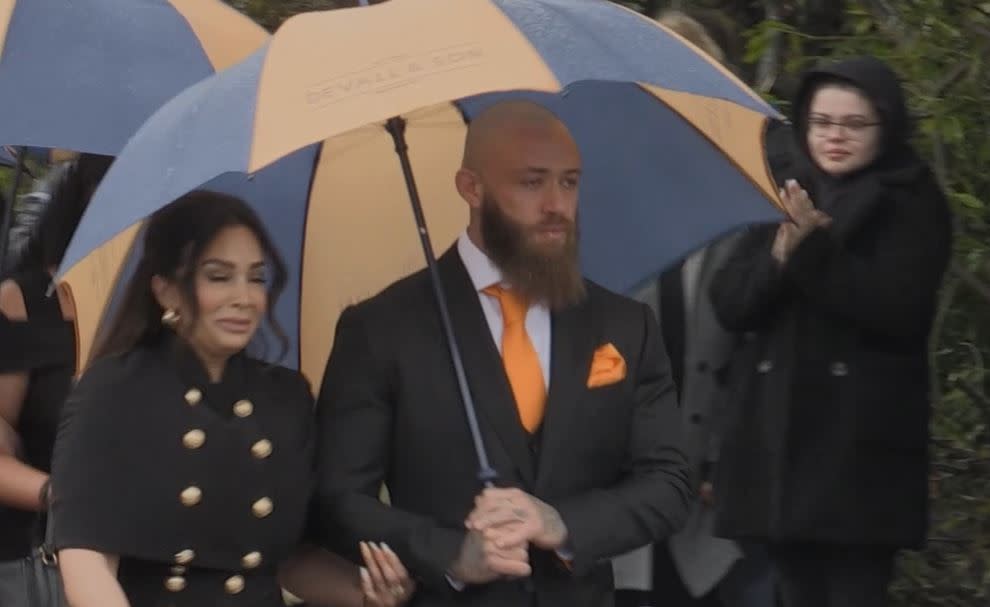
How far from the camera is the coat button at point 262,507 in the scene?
4.44m

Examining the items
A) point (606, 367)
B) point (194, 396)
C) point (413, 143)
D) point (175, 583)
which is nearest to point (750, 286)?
point (413, 143)

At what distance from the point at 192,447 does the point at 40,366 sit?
1.25m

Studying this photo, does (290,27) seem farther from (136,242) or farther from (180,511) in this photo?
(180,511)

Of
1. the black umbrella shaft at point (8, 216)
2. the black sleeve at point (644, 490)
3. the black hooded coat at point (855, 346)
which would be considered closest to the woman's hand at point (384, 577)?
the black sleeve at point (644, 490)

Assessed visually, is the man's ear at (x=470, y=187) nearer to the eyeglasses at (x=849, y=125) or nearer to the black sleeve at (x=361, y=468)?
the black sleeve at (x=361, y=468)

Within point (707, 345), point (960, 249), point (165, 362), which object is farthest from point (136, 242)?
point (960, 249)

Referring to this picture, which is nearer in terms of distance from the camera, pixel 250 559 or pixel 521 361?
pixel 250 559

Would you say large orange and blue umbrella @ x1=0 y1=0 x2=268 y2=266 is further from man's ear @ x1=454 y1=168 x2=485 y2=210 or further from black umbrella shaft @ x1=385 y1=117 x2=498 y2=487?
man's ear @ x1=454 y1=168 x2=485 y2=210

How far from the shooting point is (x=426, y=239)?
4.69 m

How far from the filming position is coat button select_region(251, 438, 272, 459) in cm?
447

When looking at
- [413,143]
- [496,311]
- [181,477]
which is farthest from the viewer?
[413,143]

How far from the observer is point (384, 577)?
4.41 metres

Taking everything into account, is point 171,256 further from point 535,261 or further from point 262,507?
point 535,261

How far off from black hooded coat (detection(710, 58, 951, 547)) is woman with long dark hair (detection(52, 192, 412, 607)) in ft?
5.52
